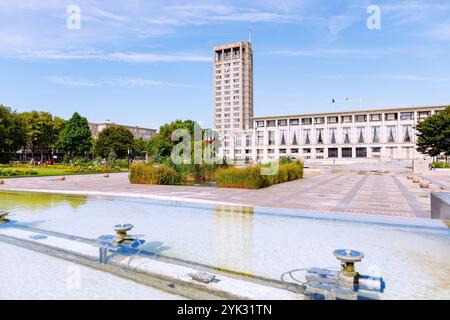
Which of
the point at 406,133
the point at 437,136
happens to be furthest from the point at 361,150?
the point at 437,136

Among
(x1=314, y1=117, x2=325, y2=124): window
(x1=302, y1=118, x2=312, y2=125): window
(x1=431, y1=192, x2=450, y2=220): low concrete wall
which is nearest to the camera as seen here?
(x1=431, y1=192, x2=450, y2=220): low concrete wall

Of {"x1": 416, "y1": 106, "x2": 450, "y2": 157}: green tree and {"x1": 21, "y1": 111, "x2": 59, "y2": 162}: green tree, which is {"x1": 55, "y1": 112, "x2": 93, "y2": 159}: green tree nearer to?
{"x1": 21, "y1": 111, "x2": 59, "y2": 162}: green tree

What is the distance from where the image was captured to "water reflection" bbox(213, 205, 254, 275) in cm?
473

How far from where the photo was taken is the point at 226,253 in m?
5.25

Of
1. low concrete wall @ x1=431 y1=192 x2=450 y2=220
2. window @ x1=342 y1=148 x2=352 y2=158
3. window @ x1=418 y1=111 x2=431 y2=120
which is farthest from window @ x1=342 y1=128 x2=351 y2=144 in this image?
low concrete wall @ x1=431 y1=192 x2=450 y2=220

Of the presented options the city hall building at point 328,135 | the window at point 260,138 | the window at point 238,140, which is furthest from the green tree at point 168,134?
the window at point 238,140

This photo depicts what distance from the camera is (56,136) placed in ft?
240

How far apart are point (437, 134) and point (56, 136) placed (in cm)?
7786

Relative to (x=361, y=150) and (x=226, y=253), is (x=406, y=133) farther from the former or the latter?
(x=226, y=253)

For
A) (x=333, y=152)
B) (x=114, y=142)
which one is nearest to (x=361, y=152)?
(x=333, y=152)

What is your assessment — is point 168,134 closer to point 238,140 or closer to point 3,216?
point 238,140

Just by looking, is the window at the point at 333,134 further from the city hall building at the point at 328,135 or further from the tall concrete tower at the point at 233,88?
the tall concrete tower at the point at 233,88

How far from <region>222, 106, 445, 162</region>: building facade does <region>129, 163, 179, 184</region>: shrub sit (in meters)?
59.4
